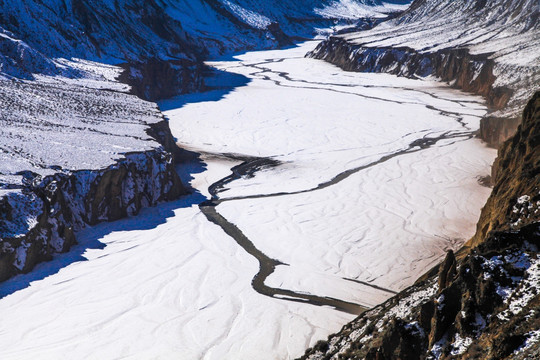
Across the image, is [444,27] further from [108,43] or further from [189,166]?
[189,166]

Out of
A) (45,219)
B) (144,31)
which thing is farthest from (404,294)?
(144,31)

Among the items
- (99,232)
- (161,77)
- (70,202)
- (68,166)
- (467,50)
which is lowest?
(99,232)

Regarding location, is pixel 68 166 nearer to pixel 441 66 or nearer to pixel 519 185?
pixel 519 185

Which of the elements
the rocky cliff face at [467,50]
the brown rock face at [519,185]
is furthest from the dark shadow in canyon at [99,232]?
the rocky cliff face at [467,50]

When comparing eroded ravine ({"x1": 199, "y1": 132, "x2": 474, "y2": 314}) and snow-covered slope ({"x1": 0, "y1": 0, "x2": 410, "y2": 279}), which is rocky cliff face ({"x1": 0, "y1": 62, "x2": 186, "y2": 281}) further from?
eroded ravine ({"x1": 199, "y1": 132, "x2": 474, "y2": 314})

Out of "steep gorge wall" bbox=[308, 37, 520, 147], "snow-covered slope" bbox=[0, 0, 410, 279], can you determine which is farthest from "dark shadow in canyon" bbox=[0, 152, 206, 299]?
"steep gorge wall" bbox=[308, 37, 520, 147]

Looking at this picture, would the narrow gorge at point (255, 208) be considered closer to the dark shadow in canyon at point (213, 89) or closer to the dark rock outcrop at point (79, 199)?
the dark rock outcrop at point (79, 199)

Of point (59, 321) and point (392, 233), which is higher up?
point (392, 233)

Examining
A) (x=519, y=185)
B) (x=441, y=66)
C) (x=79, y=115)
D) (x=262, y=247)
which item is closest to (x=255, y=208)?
(x=262, y=247)
